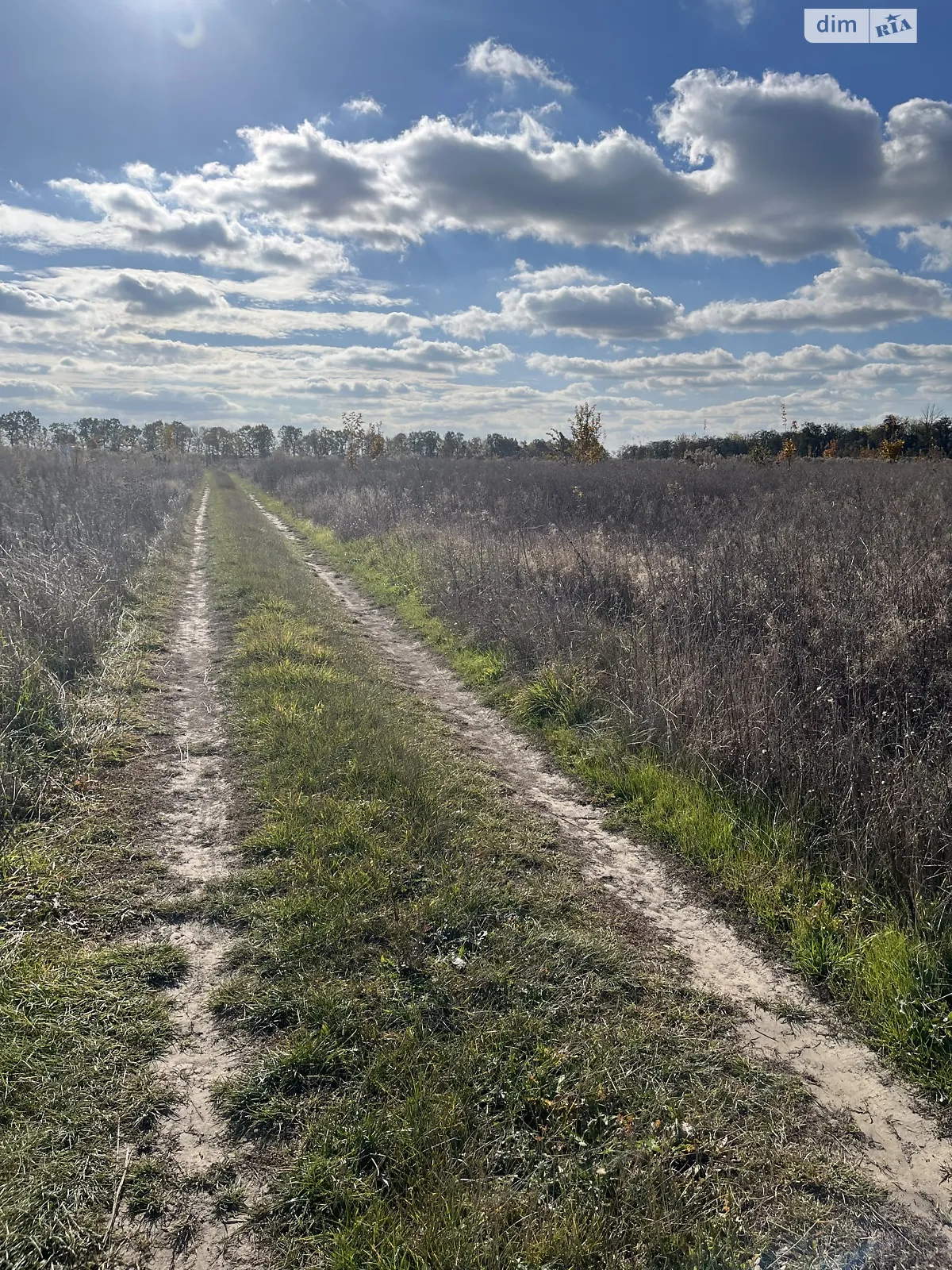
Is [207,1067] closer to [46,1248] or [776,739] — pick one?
[46,1248]

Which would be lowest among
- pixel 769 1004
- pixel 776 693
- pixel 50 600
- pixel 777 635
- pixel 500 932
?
pixel 769 1004

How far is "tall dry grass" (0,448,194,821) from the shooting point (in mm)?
5910

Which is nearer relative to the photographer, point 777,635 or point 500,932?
point 500,932

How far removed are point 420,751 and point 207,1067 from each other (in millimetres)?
3509

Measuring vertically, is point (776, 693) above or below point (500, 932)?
above

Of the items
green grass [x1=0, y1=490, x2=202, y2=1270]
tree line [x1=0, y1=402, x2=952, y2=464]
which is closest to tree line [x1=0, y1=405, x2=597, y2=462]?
tree line [x1=0, y1=402, x2=952, y2=464]

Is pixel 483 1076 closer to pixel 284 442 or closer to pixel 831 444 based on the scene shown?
pixel 831 444

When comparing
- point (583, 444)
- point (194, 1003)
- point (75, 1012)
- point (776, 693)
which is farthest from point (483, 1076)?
point (583, 444)

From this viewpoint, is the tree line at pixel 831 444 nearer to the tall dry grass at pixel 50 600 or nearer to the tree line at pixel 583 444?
the tree line at pixel 583 444

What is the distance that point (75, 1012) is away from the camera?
132 inches

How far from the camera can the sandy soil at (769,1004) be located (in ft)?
8.98

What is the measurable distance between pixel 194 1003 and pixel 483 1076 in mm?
1416

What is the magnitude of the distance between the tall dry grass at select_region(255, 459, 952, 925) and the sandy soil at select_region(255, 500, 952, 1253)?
0.92 metres

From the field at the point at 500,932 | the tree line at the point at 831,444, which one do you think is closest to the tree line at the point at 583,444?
the tree line at the point at 831,444
